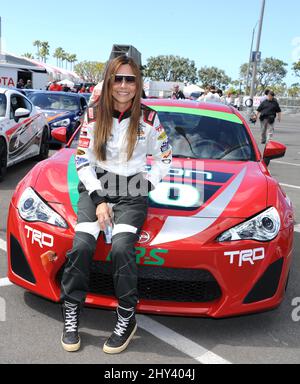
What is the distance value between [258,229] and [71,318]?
123 centimetres

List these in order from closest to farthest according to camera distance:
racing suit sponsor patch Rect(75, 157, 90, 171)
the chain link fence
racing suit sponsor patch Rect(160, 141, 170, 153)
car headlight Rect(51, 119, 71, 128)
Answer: racing suit sponsor patch Rect(75, 157, 90, 171) < racing suit sponsor patch Rect(160, 141, 170, 153) < car headlight Rect(51, 119, 71, 128) < the chain link fence

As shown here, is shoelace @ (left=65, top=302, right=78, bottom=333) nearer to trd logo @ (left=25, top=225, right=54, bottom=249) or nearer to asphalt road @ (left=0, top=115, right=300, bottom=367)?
asphalt road @ (left=0, top=115, right=300, bottom=367)

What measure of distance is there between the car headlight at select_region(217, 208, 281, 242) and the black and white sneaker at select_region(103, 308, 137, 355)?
0.71 meters

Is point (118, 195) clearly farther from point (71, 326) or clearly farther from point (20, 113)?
point (20, 113)

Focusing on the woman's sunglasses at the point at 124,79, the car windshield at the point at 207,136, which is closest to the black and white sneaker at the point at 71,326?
the woman's sunglasses at the point at 124,79

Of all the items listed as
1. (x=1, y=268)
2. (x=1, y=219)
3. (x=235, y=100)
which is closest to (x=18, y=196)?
(x=1, y=268)

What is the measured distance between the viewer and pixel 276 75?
429ft

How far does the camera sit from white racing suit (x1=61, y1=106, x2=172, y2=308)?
8.65 feet

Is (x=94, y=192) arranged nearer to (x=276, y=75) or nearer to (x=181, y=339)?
(x=181, y=339)

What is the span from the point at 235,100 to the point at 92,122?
3371cm

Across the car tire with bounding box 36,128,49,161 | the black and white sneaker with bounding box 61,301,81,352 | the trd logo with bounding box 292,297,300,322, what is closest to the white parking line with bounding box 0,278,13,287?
the black and white sneaker with bounding box 61,301,81,352

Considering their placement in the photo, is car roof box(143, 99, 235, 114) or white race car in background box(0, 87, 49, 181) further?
white race car in background box(0, 87, 49, 181)

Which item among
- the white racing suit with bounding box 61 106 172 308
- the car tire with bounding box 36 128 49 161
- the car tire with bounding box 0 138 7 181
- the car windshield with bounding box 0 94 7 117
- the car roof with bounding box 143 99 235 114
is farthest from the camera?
the car tire with bounding box 36 128 49 161

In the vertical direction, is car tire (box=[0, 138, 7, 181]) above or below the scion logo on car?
below
